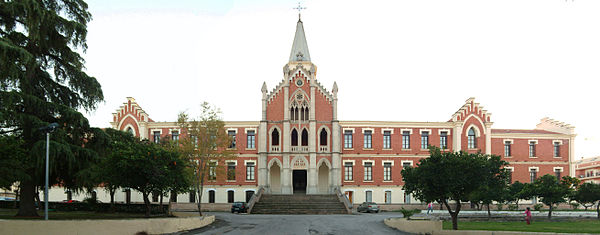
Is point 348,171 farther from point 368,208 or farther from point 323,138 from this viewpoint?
point 368,208

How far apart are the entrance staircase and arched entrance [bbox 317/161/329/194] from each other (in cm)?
449

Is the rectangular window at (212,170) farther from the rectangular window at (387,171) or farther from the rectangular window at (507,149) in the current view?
the rectangular window at (507,149)

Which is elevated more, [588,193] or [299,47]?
[299,47]

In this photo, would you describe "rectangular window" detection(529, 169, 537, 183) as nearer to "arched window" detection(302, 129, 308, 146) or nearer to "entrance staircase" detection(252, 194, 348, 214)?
"entrance staircase" detection(252, 194, 348, 214)

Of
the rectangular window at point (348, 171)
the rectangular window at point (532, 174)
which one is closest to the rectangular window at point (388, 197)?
the rectangular window at point (348, 171)

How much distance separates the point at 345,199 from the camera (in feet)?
150

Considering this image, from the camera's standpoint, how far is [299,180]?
53312 mm

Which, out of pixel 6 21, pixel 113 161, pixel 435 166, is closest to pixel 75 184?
pixel 113 161

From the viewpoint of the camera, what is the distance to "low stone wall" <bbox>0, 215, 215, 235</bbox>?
1877 centimetres

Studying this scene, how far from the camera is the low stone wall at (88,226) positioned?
18766mm

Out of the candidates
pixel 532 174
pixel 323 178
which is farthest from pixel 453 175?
pixel 532 174

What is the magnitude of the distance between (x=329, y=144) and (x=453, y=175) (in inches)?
1108

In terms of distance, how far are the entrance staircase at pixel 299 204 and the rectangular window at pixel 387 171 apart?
7.27 m

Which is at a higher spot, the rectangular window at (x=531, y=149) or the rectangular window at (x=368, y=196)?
the rectangular window at (x=531, y=149)
